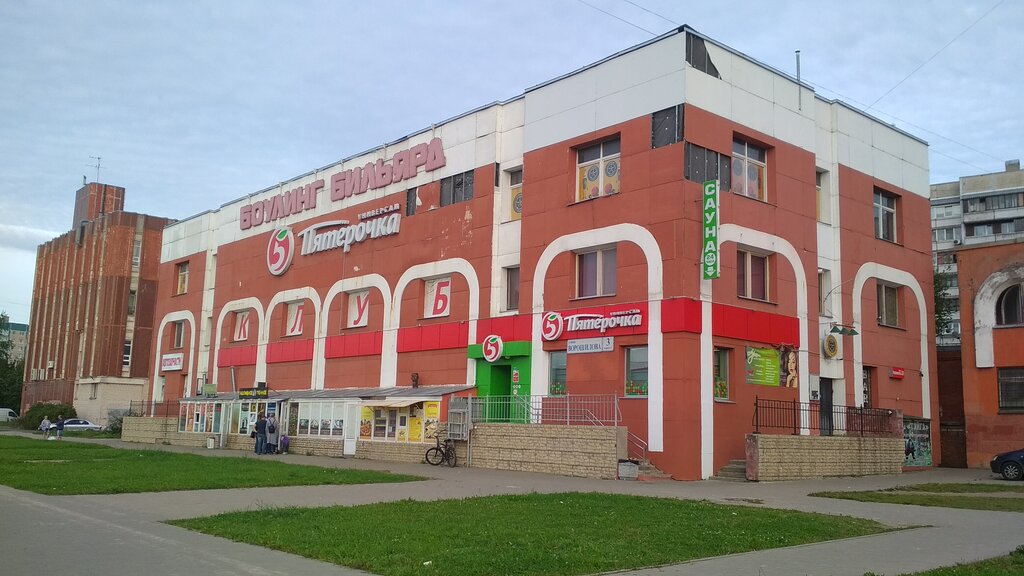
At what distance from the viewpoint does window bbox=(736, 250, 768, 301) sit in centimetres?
2858

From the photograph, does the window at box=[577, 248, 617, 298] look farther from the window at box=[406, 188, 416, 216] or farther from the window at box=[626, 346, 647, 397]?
the window at box=[406, 188, 416, 216]

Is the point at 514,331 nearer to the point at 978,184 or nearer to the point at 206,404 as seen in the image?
the point at 206,404

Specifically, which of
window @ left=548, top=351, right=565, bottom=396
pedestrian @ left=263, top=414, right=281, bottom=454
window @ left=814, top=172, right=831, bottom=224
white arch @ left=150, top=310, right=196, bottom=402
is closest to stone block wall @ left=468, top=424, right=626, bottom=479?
window @ left=548, top=351, right=565, bottom=396

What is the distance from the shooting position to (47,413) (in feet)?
235

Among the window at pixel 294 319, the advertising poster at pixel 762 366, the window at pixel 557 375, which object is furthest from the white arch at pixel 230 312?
the advertising poster at pixel 762 366

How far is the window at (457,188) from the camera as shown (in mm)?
34406

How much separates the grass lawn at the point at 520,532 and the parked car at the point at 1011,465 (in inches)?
562

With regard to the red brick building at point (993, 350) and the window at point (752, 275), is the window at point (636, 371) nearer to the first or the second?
the window at point (752, 275)

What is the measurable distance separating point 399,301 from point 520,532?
83.7 feet

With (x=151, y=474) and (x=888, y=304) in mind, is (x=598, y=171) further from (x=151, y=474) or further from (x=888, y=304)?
(x=151, y=474)

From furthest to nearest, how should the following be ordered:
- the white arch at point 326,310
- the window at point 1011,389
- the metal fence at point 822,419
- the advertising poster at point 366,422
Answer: the white arch at point 326,310
the advertising poster at point 366,422
the window at point 1011,389
the metal fence at point 822,419

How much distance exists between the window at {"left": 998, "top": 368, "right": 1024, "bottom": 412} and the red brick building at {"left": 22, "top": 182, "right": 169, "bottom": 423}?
5928 cm

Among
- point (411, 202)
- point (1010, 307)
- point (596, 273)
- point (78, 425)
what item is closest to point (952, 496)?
point (596, 273)

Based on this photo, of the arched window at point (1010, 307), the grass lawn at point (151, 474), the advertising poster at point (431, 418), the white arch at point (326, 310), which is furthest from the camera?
the white arch at point (326, 310)
